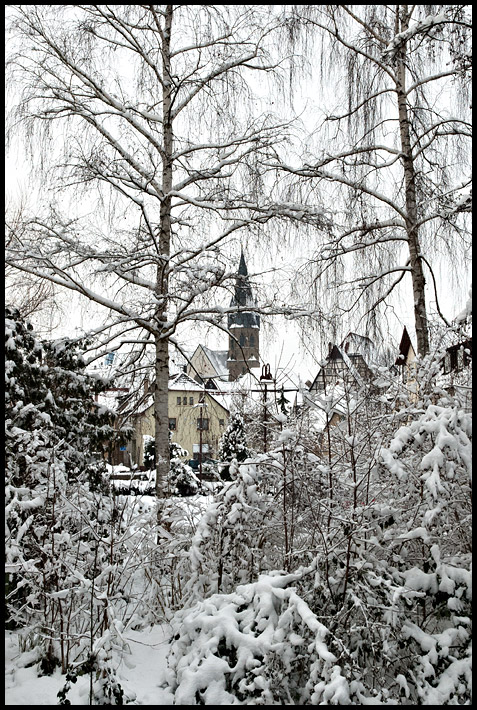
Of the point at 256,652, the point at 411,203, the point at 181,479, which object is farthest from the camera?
the point at 181,479

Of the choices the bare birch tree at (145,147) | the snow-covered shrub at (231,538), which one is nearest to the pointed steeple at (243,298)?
the bare birch tree at (145,147)

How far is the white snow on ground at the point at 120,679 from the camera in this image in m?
3.27

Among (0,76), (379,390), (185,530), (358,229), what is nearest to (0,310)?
(0,76)

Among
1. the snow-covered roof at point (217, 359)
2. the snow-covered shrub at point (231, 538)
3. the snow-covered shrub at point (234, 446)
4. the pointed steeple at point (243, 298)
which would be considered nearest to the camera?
the snow-covered shrub at point (231, 538)

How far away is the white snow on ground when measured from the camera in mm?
3266

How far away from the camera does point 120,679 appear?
329 cm

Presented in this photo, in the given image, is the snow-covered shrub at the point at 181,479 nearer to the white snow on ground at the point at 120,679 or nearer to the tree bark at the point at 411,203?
the white snow on ground at the point at 120,679

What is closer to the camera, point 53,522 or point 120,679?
point 120,679

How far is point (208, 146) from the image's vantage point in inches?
298

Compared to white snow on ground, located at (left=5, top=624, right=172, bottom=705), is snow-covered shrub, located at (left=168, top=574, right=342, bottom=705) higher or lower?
higher

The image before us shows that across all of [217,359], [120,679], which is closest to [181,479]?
[120,679]

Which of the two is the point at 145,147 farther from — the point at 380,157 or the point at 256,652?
the point at 256,652

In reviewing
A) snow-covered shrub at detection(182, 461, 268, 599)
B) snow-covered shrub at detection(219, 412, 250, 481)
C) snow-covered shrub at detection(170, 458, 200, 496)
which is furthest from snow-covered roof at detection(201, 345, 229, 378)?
snow-covered shrub at detection(182, 461, 268, 599)

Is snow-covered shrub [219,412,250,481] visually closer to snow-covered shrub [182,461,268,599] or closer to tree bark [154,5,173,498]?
snow-covered shrub [182,461,268,599]
